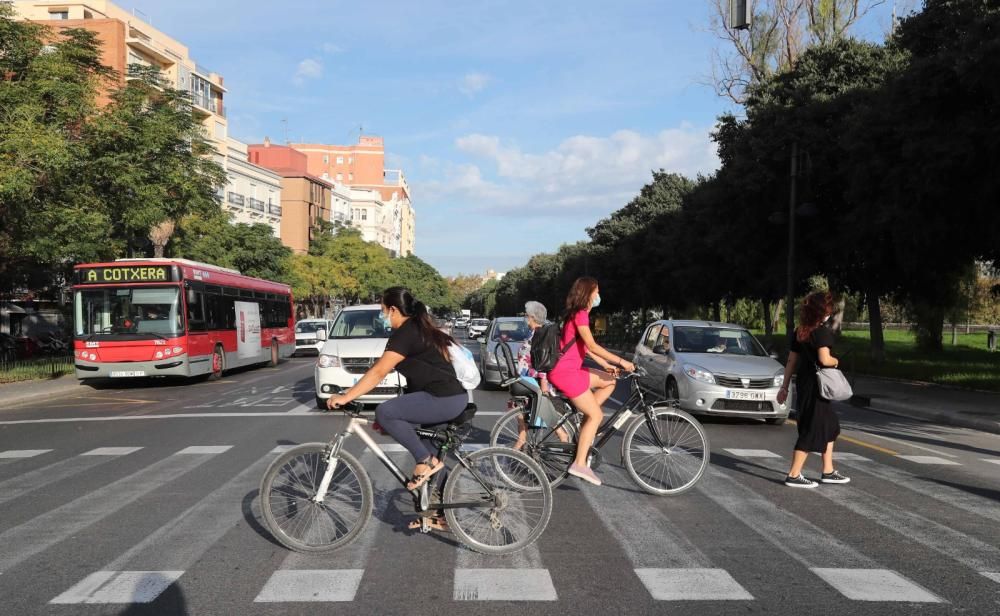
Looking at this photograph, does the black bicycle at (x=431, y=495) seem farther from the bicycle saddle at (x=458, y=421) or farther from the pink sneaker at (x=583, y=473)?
the pink sneaker at (x=583, y=473)

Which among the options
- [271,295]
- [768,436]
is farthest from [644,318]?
[768,436]

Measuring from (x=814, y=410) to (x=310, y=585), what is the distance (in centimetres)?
479

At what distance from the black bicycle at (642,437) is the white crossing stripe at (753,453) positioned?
2416 mm

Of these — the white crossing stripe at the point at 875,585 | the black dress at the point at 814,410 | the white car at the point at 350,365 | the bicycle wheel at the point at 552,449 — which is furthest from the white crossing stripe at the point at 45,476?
the black dress at the point at 814,410

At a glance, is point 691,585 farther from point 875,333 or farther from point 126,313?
point 875,333

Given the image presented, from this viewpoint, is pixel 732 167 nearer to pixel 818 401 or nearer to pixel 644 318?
pixel 818 401

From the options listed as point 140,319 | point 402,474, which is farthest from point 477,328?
point 402,474

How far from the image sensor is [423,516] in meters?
5.36

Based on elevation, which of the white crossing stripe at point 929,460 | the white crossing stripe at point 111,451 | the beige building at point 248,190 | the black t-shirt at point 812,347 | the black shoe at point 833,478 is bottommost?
the white crossing stripe at point 111,451

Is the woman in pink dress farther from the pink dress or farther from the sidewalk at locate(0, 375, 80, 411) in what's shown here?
the sidewalk at locate(0, 375, 80, 411)

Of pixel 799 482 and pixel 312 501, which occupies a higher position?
pixel 312 501

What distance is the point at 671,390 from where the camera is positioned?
12.9m

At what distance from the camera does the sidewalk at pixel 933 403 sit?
44.2 feet

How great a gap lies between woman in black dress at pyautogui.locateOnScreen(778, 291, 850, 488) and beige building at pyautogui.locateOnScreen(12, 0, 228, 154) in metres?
41.8
